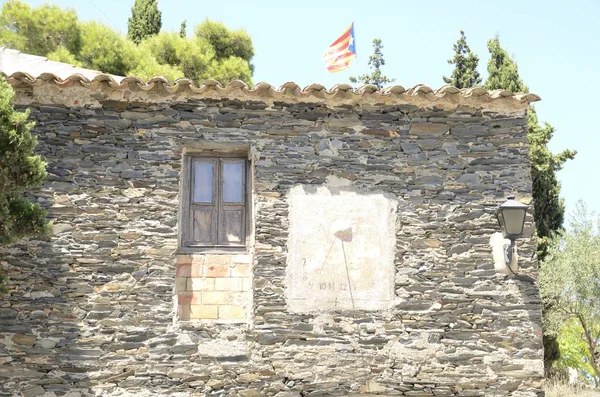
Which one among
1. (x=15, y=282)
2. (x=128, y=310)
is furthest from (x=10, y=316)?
(x=128, y=310)

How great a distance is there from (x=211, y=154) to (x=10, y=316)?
260 cm

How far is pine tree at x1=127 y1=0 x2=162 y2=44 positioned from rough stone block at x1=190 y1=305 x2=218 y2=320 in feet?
40.1

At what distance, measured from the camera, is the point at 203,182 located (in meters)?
8.23

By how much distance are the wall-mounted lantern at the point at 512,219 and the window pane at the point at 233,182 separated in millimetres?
2734

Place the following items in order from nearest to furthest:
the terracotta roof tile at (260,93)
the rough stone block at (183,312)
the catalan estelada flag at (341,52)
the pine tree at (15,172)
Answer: the pine tree at (15,172) < the rough stone block at (183,312) < the terracotta roof tile at (260,93) < the catalan estelada flag at (341,52)

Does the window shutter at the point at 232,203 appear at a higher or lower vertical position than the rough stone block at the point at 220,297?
→ higher

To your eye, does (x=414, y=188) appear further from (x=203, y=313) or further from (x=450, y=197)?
(x=203, y=313)

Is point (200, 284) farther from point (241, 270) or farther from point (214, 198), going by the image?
point (214, 198)

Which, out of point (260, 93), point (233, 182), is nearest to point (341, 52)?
point (260, 93)

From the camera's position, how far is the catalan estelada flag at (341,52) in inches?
525

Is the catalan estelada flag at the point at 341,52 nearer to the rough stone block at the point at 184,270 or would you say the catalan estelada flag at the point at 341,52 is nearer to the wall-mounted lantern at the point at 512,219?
the wall-mounted lantern at the point at 512,219

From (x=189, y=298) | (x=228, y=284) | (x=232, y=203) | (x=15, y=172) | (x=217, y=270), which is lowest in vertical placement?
(x=189, y=298)

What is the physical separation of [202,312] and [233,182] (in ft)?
4.68

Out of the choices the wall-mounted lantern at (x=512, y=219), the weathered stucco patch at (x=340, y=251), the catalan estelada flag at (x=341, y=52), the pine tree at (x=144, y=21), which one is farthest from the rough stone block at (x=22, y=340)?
the pine tree at (x=144, y=21)
